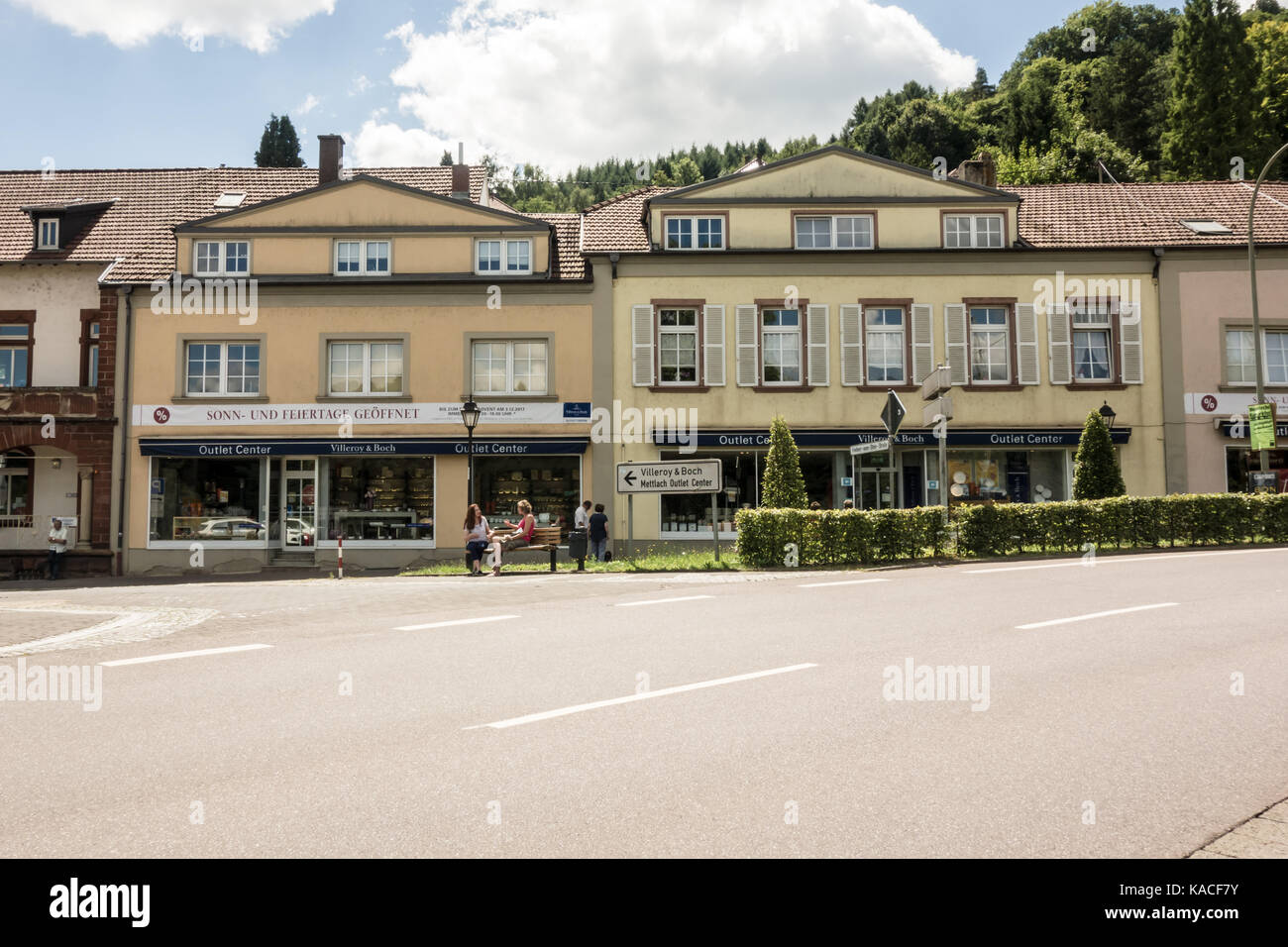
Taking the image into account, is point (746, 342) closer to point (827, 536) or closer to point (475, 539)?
point (827, 536)

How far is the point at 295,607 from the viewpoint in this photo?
13648mm

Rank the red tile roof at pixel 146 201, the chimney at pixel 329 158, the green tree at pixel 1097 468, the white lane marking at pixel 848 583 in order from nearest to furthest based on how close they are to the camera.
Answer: the white lane marking at pixel 848 583 < the green tree at pixel 1097 468 < the red tile roof at pixel 146 201 < the chimney at pixel 329 158

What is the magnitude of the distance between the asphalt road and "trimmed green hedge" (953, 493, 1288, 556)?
8.19 metres

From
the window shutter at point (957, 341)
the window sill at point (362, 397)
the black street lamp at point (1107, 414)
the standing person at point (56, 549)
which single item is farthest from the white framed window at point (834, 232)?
the standing person at point (56, 549)

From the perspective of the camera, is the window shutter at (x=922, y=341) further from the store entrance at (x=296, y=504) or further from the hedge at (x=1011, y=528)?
the store entrance at (x=296, y=504)

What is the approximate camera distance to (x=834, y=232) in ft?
93.2

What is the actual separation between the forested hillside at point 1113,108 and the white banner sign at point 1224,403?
10.9 metres

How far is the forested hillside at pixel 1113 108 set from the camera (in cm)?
4991

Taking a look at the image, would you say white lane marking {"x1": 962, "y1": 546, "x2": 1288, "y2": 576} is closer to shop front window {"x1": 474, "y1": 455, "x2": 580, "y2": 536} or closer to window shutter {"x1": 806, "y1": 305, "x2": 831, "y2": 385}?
window shutter {"x1": 806, "y1": 305, "x2": 831, "y2": 385}

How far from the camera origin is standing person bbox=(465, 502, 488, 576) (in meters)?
20.8

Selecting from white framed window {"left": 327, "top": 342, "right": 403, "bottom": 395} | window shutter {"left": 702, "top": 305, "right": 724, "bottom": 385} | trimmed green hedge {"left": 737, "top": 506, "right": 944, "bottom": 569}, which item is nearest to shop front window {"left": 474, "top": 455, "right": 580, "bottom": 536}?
white framed window {"left": 327, "top": 342, "right": 403, "bottom": 395}

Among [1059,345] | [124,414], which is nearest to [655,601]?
[1059,345]

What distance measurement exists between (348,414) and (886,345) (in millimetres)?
15234

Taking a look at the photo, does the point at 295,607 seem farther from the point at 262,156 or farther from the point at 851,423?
the point at 262,156
